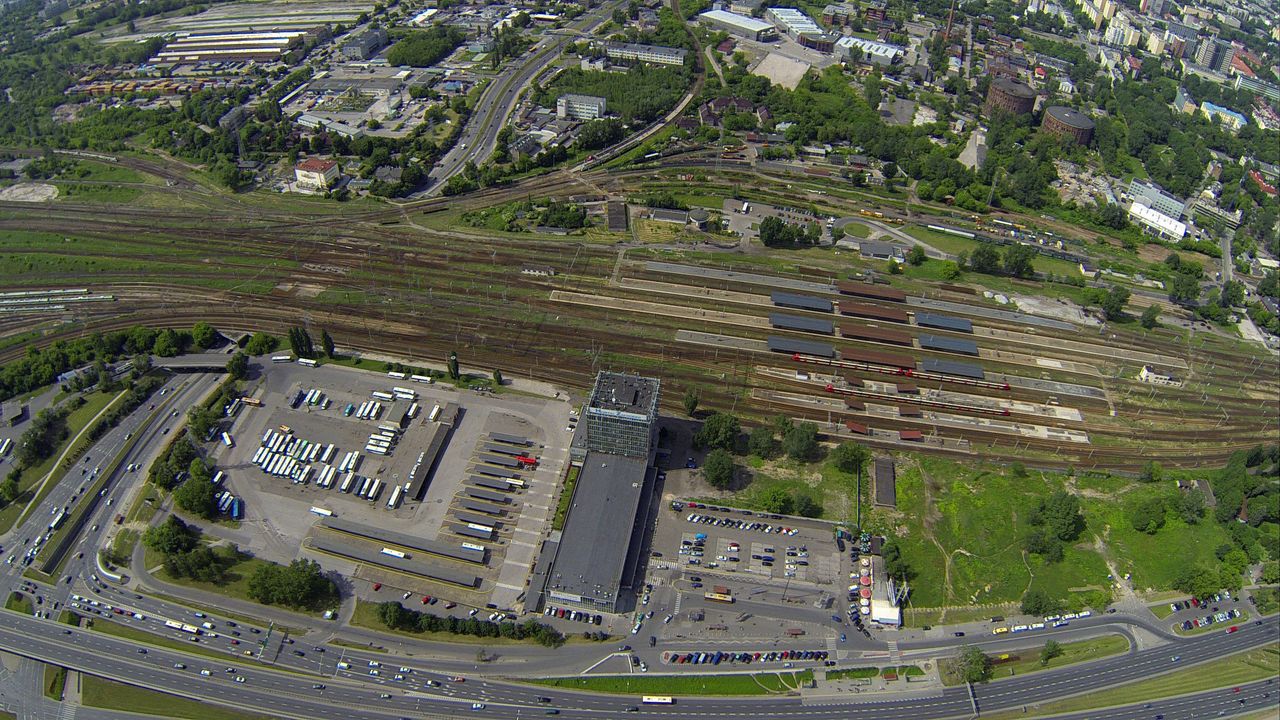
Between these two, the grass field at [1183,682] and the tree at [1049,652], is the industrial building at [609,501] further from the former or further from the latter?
the tree at [1049,652]

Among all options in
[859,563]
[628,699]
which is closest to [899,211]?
[859,563]

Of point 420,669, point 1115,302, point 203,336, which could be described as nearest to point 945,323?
point 1115,302

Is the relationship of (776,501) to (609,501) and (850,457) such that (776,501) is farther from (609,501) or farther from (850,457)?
(609,501)

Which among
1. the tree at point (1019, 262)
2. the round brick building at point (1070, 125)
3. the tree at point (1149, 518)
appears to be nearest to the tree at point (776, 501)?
the tree at point (1149, 518)

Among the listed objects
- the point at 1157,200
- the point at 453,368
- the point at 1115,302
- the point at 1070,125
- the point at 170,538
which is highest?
the point at 1070,125

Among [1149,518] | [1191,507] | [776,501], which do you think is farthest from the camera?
[1191,507]

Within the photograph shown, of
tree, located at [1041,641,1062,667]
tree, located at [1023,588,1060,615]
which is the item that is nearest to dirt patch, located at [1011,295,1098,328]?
tree, located at [1023,588,1060,615]
